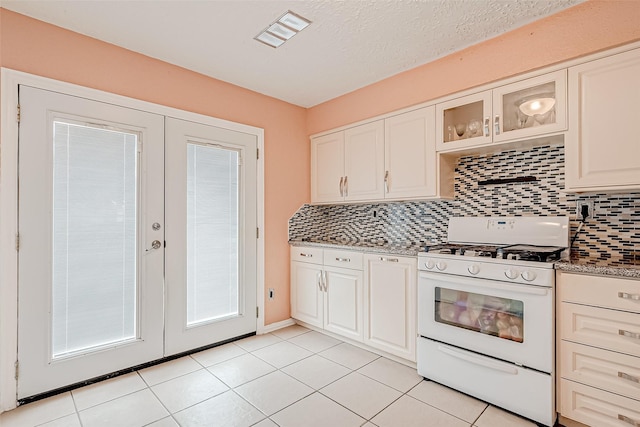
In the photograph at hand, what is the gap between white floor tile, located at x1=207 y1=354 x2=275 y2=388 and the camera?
231 centimetres

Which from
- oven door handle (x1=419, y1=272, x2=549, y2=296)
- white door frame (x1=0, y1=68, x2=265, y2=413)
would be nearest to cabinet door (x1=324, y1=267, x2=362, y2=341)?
oven door handle (x1=419, y1=272, x2=549, y2=296)

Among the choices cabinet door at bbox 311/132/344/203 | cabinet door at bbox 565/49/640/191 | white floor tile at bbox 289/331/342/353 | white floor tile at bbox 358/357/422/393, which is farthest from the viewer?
cabinet door at bbox 311/132/344/203

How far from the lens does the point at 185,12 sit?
1984 millimetres

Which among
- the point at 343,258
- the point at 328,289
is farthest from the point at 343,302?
the point at 343,258

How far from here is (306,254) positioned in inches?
131

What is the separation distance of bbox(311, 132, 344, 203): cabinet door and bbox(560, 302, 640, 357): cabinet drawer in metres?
2.08

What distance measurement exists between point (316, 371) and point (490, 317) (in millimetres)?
1339

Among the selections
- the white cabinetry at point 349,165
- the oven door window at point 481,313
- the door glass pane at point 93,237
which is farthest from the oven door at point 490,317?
the door glass pane at point 93,237

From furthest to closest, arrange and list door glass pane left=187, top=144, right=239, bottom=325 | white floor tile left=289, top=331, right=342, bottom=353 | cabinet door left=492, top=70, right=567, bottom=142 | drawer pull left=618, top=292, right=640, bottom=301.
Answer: white floor tile left=289, top=331, right=342, bottom=353 < door glass pane left=187, top=144, right=239, bottom=325 < cabinet door left=492, top=70, right=567, bottom=142 < drawer pull left=618, top=292, right=640, bottom=301

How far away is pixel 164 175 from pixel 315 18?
5.52 ft

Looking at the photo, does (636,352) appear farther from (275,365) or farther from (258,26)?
(258,26)

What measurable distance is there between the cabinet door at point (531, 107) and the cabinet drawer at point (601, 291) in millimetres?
925

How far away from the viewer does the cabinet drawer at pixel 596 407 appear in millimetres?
1568

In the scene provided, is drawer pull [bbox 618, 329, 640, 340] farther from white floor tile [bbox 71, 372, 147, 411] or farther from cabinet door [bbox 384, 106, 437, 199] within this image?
white floor tile [bbox 71, 372, 147, 411]
